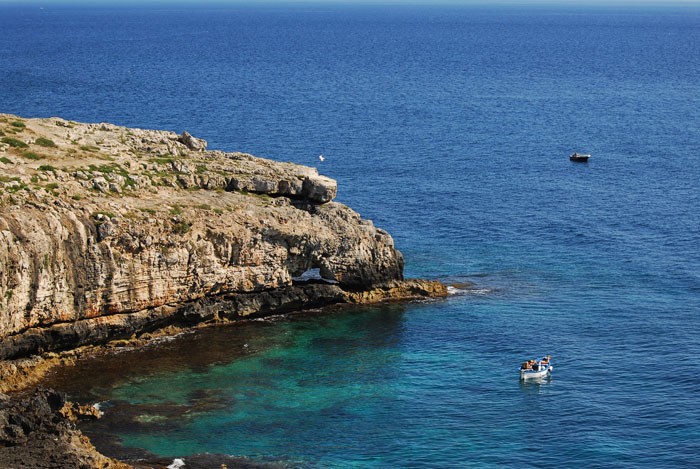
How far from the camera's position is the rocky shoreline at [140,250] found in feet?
252

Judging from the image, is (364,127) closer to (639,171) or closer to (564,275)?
(639,171)

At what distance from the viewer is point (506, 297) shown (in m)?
99.6

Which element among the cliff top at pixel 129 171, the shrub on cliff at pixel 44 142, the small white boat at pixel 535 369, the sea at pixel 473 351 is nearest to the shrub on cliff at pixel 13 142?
Result: the cliff top at pixel 129 171

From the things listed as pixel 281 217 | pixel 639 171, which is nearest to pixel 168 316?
pixel 281 217

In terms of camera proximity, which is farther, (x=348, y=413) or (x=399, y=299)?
(x=399, y=299)

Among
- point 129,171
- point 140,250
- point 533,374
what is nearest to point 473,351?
point 533,374

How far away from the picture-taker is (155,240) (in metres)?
84.6

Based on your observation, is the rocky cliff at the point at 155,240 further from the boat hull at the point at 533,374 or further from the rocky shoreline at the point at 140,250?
the boat hull at the point at 533,374

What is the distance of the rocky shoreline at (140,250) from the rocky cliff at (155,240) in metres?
0.11

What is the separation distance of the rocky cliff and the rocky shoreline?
0.36 feet

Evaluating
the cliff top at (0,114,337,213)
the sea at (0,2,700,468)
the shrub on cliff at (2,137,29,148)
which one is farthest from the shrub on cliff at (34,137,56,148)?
the sea at (0,2,700,468)

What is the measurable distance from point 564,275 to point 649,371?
2425cm

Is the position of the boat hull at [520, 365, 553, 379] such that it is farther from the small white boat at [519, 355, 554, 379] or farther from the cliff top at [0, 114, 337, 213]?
the cliff top at [0, 114, 337, 213]

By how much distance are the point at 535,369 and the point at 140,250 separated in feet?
103
